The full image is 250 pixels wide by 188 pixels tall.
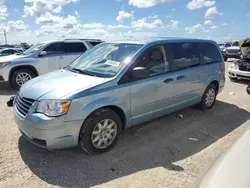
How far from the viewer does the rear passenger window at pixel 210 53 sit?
17.4 feet

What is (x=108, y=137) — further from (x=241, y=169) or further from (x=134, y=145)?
(x=241, y=169)

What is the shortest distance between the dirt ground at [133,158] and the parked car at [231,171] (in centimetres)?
65

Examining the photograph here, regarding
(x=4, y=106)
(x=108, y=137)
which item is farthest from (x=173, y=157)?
(x=4, y=106)

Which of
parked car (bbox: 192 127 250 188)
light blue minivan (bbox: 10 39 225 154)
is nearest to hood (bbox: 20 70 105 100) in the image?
light blue minivan (bbox: 10 39 225 154)

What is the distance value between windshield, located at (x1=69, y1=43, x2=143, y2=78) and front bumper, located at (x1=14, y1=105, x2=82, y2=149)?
0.98 metres

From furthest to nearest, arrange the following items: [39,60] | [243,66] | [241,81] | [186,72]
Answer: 1. [241,81]
2. [243,66]
3. [39,60]
4. [186,72]

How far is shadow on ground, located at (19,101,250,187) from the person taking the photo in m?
3.06

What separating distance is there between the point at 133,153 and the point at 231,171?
2.15 meters

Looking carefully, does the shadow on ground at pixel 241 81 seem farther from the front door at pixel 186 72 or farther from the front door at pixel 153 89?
the front door at pixel 153 89

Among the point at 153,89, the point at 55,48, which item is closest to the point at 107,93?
the point at 153,89

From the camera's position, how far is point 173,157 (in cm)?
351

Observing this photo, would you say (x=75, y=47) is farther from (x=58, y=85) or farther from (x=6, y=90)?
(x=58, y=85)

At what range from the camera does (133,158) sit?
11.4 feet

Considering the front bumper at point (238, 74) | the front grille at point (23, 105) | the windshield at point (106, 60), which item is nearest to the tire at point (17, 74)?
the windshield at point (106, 60)
